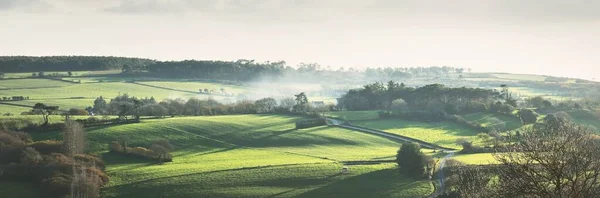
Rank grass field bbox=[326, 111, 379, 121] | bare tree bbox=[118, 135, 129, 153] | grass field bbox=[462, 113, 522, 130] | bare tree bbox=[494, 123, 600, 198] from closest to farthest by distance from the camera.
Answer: bare tree bbox=[494, 123, 600, 198] → bare tree bbox=[118, 135, 129, 153] → grass field bbox=[462, 113, 522, 130] → grass field bbox=[326, 111, 379, 121]

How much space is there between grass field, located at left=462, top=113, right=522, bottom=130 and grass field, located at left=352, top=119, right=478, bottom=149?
6.12m

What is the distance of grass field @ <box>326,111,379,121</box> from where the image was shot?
5623 inches

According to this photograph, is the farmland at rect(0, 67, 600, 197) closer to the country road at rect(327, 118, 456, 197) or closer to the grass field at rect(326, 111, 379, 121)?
the grass field at rect(326, 111, 379, 121)

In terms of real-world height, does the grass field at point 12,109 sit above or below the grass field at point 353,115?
above

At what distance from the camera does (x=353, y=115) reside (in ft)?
479

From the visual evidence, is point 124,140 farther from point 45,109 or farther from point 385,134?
point 385,134

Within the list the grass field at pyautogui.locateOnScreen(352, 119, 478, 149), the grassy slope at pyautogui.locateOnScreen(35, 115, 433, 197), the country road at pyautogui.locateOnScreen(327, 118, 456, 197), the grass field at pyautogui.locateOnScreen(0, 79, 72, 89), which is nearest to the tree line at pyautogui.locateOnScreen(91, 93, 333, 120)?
the grassy slope at pyautogui.locateOnScreen(35, 115, 433, 197)

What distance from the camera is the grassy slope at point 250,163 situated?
76875mm

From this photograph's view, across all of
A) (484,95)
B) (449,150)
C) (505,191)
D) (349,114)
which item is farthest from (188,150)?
(484,95)

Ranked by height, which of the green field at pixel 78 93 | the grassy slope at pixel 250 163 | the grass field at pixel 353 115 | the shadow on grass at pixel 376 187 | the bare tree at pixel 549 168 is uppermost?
the bare tree at pixel 549 168

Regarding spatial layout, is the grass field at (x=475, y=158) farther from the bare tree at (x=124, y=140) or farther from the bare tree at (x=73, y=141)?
the bare tree at (x=73, y=141)

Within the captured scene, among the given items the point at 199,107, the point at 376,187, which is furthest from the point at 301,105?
the point at 376,187

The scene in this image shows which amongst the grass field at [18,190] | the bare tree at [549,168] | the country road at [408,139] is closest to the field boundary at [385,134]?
the country road at [408,139]

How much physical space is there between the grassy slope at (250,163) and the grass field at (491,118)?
3362cm
